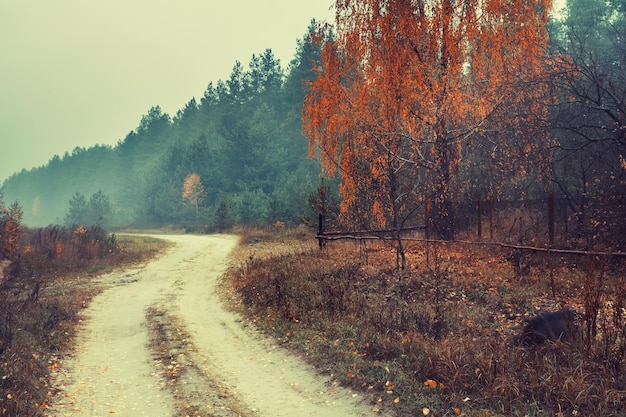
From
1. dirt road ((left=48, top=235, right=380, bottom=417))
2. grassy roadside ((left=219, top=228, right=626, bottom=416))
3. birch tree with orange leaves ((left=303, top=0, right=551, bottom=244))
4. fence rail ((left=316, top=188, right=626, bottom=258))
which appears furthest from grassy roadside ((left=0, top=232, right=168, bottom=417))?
birch tree with orange leaves ((left=303, top=0, right=551, bottom=244))

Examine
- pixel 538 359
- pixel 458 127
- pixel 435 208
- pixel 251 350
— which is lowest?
pixel 251 350

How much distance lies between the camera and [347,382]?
779 centimetres

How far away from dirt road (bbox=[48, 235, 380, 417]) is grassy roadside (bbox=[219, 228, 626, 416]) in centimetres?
64

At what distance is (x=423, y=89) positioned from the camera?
16.0 metres

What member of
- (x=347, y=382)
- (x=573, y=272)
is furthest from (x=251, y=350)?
(x=573, y=272)

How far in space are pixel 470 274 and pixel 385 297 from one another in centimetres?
291

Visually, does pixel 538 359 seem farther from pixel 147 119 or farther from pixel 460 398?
pixel 147 119

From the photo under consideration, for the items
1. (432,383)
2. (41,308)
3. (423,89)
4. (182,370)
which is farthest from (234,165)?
(432,383)

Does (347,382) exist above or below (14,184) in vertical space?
below

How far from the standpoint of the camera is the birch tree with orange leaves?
15609 millimetres

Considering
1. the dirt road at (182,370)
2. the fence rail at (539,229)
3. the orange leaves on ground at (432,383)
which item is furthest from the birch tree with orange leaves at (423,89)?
the orange leaves on ground at (432,383)

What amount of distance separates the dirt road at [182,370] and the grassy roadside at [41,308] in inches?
14.2

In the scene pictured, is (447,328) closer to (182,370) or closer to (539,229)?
(182,370)

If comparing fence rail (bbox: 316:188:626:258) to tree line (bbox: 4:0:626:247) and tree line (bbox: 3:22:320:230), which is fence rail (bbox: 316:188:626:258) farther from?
tree line (bbox: 3:22:320:230)
